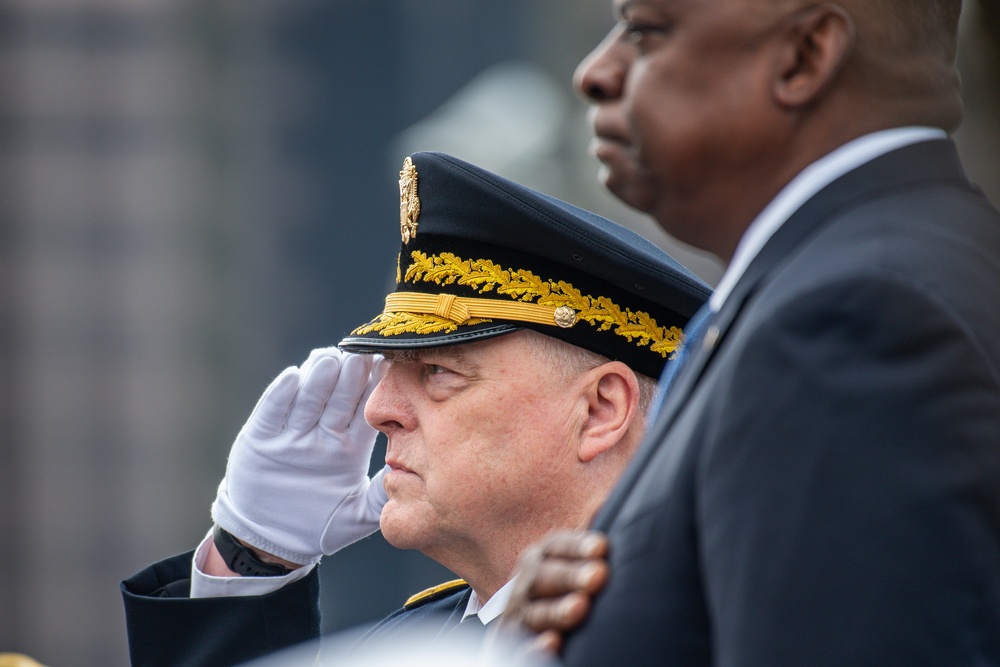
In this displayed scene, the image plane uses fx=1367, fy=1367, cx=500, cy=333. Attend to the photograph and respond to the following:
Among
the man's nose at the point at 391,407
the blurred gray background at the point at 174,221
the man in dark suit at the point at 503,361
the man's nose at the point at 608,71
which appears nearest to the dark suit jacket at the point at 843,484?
the man's nose at the point at 608,71

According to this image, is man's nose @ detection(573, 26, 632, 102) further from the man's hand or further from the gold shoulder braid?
the gold shoulder braid

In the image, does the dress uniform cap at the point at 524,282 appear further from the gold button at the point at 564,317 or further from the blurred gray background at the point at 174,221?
the blurred gray background at the point at 174,221

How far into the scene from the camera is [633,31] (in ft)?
4.58

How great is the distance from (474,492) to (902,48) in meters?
1.40

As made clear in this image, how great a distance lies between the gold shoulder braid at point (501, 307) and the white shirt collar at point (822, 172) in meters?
1.25

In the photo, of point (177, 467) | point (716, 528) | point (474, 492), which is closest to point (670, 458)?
point (716, 528)

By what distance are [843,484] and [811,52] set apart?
1.48ft

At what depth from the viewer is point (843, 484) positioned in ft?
3.61

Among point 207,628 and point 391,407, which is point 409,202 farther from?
point 207,628

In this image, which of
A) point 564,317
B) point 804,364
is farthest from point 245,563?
point 804,364

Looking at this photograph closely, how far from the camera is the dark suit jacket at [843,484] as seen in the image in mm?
1090

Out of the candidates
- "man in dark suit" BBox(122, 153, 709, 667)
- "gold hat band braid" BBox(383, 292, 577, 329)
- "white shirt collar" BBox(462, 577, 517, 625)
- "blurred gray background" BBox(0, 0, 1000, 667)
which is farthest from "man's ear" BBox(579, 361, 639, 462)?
"blurred gray background" BBox(0, 0, 1000, 667)

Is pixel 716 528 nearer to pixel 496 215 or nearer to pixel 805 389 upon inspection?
pixel 805 389

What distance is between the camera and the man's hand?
50.0 inches
